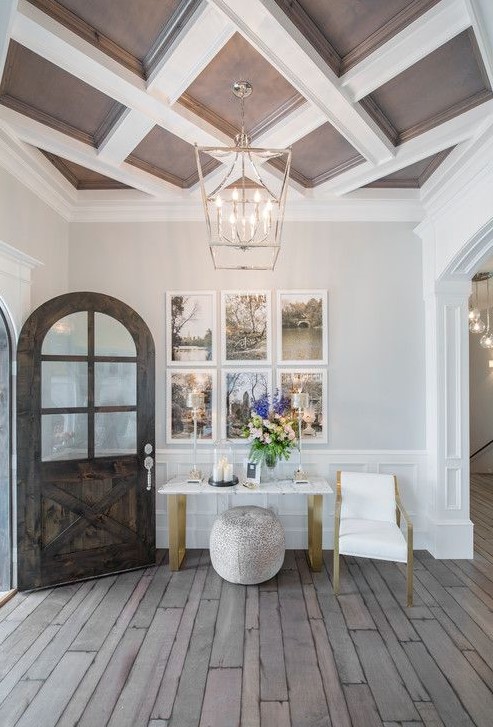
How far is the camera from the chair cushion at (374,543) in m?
3.29

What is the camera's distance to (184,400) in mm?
4336

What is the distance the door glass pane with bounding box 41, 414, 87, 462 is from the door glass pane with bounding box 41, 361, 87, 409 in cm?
12

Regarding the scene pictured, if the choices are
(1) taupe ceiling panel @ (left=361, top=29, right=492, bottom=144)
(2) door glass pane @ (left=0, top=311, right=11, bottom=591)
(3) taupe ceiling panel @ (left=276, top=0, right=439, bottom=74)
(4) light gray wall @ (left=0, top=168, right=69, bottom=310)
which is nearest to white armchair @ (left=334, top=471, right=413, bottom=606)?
(2) door glass pane @ (left=0, top=311, right=11, bottom=591)

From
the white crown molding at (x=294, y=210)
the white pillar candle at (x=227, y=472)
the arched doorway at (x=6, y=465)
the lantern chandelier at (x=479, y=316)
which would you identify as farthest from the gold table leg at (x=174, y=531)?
the lantern chandelier at (x=479, y=316)

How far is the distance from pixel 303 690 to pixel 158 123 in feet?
12.3

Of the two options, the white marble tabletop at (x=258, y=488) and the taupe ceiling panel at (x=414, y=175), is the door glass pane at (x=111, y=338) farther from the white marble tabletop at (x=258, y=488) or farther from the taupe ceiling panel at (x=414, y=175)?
the taupe ceiling panel at (x=414, y=175)

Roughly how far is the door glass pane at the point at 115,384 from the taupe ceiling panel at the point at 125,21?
239 centimetres

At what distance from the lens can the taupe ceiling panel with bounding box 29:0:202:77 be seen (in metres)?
2.06

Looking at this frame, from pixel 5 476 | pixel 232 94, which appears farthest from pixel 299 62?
pixel 5 476

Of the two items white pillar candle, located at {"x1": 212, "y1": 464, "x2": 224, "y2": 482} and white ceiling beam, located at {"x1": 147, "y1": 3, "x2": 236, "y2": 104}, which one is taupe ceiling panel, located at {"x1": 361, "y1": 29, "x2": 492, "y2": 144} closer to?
white ceiling beam, located at {"x1": 147, "y1": 3, "x2": 236, "y2": 104}

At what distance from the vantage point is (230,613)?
124 inches

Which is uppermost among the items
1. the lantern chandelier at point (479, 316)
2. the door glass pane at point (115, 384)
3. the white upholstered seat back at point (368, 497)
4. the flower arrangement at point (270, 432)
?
the lantern chandelier at point (479, 316)

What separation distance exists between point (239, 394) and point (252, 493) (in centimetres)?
103

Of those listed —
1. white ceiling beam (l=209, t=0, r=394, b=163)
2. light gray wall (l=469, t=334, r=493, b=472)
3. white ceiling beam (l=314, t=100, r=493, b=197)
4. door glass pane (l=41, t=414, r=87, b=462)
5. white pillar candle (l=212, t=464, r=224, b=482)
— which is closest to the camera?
white ceiling beam (l=209, t=0, r=394, b=163)
